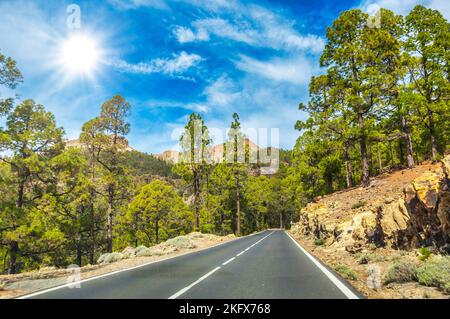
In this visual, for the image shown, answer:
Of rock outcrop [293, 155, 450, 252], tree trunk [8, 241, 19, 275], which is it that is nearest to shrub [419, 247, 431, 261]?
rock outcrop [293, 155, 450, 252]

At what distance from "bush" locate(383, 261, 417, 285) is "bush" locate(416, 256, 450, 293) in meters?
0.18

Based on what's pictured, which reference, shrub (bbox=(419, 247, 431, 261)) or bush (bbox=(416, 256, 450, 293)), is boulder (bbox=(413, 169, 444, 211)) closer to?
shrub (bbox=(419, 247, 431, 261))

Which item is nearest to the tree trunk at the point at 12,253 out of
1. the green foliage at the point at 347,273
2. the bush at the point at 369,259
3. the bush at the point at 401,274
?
the green foliage at the point at 347,273

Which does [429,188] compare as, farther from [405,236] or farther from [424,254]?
[424,254]

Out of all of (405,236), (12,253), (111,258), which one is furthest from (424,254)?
(12,253)

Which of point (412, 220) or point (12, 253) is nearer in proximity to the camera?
point (412, 220)

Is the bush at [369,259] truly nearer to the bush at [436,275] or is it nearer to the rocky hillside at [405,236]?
the rocky hillside at [405,236]

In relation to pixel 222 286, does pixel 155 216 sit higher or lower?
higher

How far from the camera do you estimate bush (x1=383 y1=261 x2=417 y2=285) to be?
7.09 m

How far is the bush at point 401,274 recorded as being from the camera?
709 cm

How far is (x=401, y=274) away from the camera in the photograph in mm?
7152

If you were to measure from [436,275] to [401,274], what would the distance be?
3.06 feet
